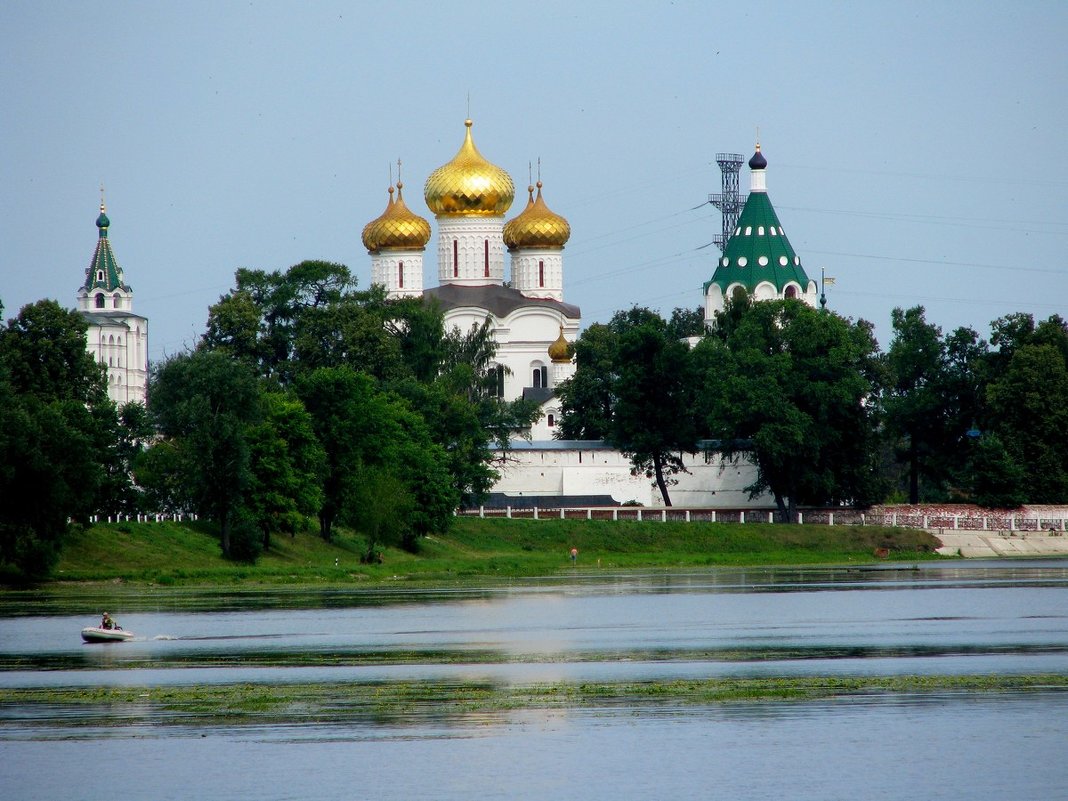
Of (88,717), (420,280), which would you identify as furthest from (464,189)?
(88,717)

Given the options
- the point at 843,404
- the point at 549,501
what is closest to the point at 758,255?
the point at 549,501

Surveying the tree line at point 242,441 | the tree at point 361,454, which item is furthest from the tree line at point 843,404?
the tree at point 361,454

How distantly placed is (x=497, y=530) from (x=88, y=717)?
4155cm

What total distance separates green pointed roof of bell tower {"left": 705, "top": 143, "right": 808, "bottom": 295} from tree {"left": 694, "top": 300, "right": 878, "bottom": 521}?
20400mm

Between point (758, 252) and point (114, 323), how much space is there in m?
37.3

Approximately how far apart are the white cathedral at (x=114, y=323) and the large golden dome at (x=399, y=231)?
75.7 ft

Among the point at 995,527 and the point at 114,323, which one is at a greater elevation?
the point at 114,323

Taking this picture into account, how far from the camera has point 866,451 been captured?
2800 inches

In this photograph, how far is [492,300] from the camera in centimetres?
8856

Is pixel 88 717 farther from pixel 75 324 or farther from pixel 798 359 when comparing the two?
pixel 798 359

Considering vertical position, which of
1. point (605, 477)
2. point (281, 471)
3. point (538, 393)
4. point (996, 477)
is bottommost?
point (281, 471)

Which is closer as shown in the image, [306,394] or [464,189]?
[306,394]

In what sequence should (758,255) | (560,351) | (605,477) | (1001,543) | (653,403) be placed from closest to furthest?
(1001,543), (653,403), (605,477), (560,351), (758,255)

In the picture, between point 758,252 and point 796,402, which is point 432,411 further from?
point 758,252
